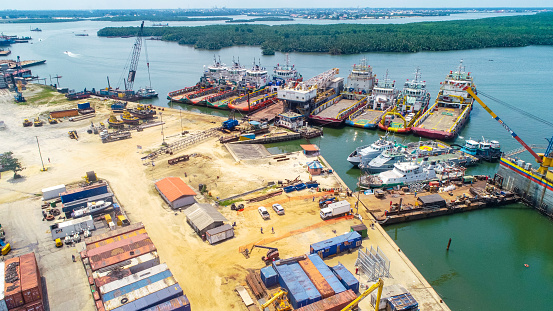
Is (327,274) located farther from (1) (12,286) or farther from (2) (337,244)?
(1) (12,286)

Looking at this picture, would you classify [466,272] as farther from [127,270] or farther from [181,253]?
[127,270]

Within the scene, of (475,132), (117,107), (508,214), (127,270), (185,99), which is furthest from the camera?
(185,99)

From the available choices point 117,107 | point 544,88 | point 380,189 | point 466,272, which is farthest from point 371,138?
point 544,88

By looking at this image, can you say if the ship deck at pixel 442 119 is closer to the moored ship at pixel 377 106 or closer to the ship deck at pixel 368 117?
the moored ship at pixel 377 106

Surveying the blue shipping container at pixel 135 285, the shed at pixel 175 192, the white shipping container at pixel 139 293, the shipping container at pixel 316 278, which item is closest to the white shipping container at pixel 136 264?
the blue shipping container at pixel 135 285

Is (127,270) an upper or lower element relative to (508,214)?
upper

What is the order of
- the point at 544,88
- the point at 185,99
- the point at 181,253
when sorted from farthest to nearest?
the point at 544,88
the point at 185,99
the point at 181,253

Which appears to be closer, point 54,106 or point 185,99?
point 54,106

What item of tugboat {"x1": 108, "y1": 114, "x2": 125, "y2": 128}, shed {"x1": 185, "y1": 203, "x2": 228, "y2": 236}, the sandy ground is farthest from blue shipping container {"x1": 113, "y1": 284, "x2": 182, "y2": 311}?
tugboat {"x1": 108, "y1": 114, "x2": 125, "y2": 128}
